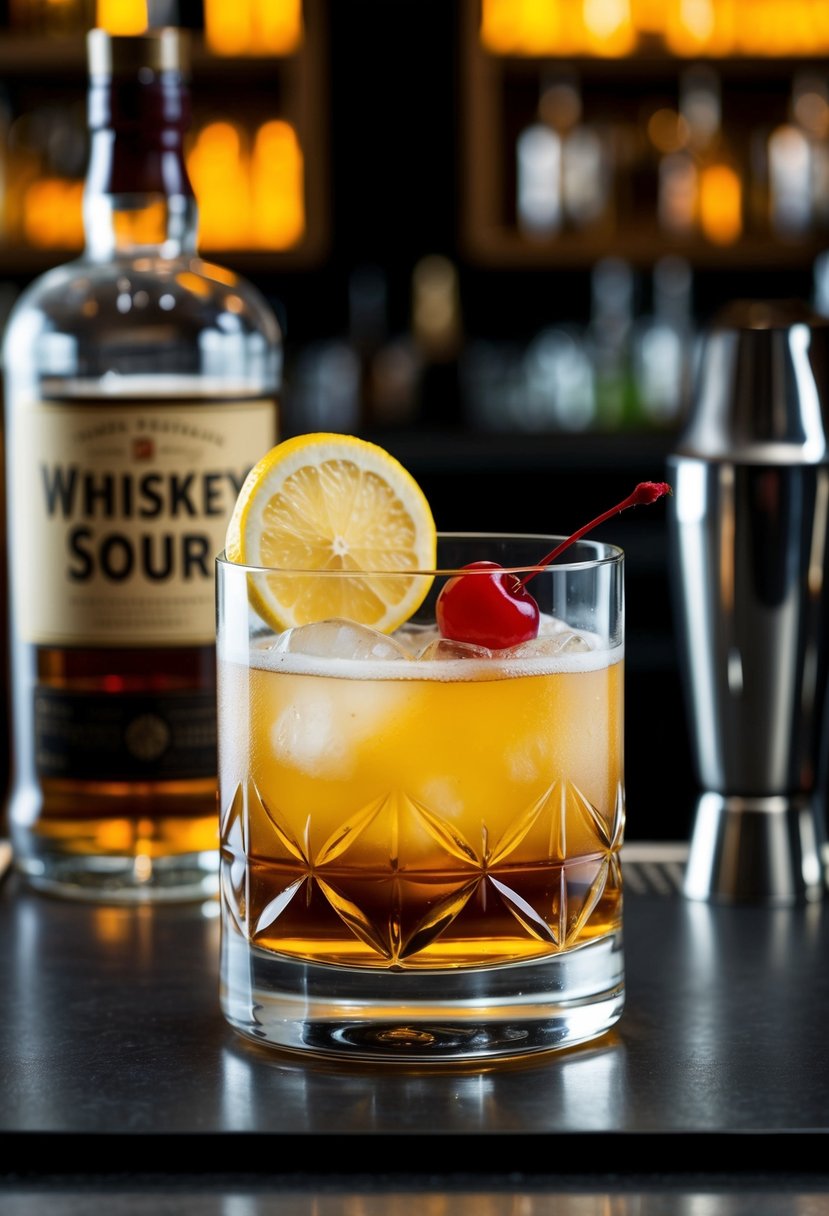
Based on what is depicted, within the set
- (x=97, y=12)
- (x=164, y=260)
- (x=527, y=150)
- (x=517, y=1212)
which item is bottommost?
(x=517, y=1212)

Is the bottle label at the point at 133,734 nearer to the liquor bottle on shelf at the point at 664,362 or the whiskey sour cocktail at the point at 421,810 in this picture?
the whiskey sour cocktail at the point at 421,810

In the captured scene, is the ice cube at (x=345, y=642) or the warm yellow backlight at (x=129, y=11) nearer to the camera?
the ice cube at (x=345, y=642)

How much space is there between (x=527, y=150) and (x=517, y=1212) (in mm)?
3292

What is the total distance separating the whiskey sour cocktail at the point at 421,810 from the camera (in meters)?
0.68

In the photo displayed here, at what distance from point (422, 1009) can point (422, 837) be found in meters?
0.07

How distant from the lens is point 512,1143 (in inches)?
24.0

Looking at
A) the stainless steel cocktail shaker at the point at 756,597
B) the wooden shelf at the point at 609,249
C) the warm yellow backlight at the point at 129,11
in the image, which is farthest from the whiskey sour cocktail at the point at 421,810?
the wooden shelf at the point at 609,249

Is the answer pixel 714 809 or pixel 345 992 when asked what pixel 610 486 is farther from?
pixel 345 992

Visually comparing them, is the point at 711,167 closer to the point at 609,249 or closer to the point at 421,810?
the point at 609,249

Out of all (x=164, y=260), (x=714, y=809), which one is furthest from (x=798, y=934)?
(x=164, y=260)

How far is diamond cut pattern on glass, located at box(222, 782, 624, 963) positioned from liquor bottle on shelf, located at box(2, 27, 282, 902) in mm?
299

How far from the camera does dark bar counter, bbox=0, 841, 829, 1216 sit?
0.61m

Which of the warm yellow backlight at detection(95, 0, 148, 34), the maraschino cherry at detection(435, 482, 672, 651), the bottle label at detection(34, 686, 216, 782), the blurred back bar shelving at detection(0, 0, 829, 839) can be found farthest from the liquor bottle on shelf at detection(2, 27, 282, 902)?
the blurred back bar shelving at detection(0, 0, 829, 839)

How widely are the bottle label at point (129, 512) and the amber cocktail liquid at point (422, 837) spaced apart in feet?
0.89
